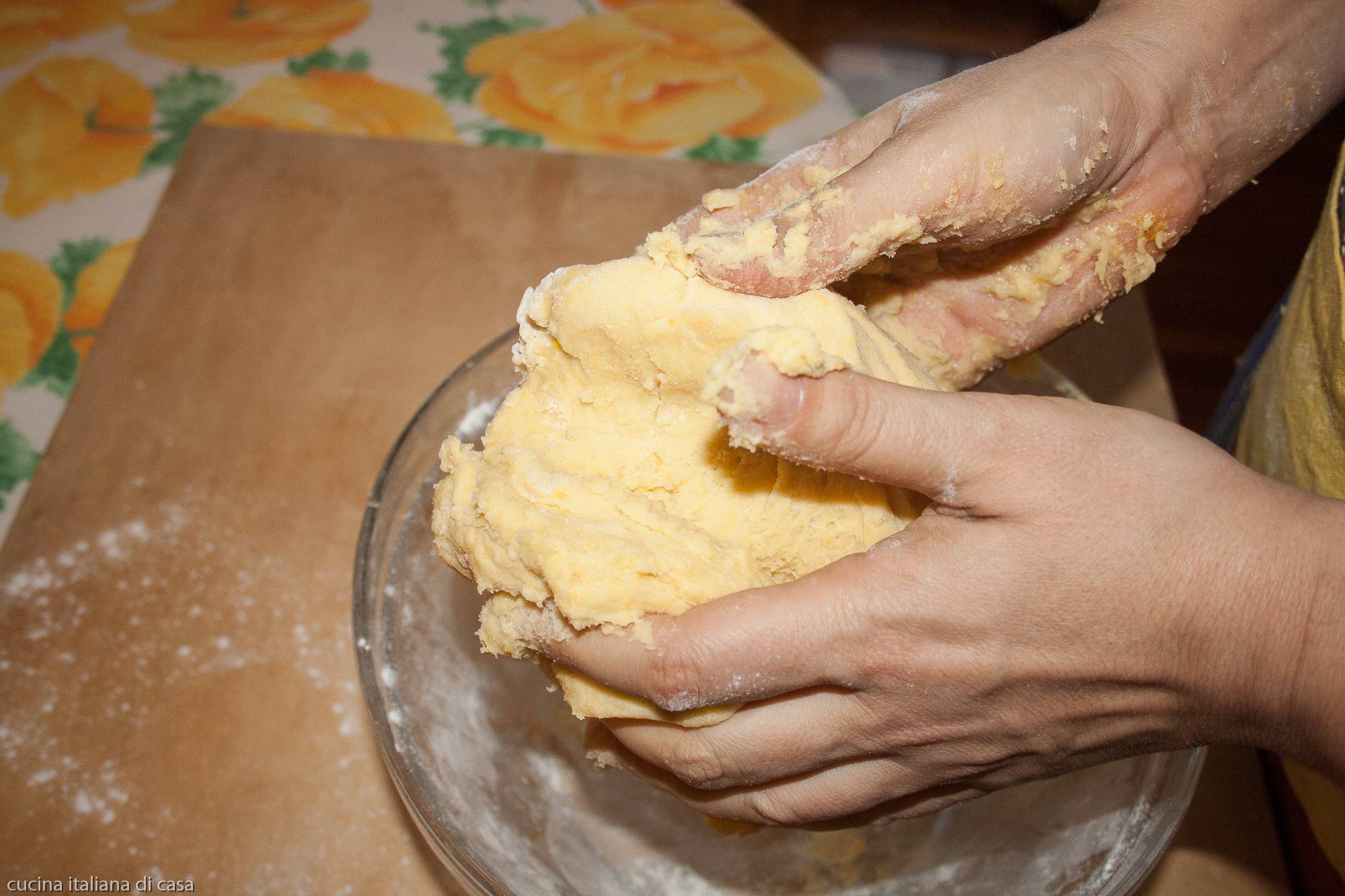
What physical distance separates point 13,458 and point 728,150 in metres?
1.54

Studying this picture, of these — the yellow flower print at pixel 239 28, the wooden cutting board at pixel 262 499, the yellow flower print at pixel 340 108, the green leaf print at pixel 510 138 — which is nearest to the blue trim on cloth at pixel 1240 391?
the wooden cutting board at pixel 262 499

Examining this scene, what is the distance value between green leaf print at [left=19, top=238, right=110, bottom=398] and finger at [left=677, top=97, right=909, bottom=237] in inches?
52.2

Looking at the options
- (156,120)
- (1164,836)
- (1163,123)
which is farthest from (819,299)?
(156,120)

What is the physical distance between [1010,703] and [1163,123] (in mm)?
743

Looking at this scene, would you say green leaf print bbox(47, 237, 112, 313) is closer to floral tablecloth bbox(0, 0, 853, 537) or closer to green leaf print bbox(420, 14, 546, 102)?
floral tablecloth bbox(0, 0, 853, 537)

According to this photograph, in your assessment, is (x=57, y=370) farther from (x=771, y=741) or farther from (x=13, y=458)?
(x=771, y=741)

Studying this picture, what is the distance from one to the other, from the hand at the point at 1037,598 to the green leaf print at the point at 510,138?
1.49 meters

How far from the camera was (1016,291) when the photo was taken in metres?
1.22

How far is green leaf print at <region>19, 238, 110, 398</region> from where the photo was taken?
5.75 feet

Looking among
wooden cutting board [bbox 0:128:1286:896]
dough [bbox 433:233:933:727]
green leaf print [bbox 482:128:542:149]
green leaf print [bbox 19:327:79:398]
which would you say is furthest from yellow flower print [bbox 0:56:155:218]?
dough [bbox 433:233:933:727]

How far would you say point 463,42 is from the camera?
231cm

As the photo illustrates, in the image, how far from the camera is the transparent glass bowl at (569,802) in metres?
1.07

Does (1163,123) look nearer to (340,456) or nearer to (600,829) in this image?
(600,829)

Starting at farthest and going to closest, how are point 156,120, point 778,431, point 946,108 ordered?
point 156,120, point 946,108, point 778,431
